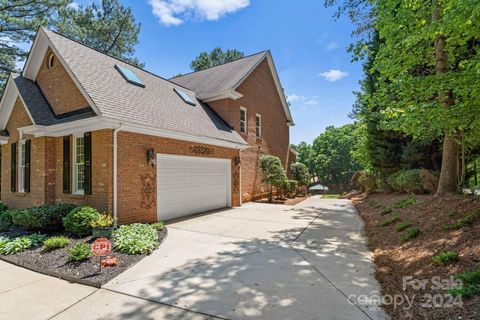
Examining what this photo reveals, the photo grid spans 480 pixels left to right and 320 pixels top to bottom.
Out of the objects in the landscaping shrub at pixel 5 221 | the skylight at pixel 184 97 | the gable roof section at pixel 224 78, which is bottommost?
the landscaping shrub at pixel 5 221

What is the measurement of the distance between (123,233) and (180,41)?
14.3 metres

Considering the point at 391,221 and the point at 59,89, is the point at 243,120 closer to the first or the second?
the point at 59,89

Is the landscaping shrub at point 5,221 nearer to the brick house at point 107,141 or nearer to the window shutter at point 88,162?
the brick house at point 107,141

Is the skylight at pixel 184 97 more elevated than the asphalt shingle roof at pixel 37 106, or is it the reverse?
the skylight at pixel 184 97

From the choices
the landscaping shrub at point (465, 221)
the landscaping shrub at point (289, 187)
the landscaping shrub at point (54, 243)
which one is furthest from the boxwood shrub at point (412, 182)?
the landscaping shrub at point (54, 243)

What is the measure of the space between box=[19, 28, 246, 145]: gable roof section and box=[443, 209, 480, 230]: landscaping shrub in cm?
793

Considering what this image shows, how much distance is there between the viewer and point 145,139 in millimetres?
8109

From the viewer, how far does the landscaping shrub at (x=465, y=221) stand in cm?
495

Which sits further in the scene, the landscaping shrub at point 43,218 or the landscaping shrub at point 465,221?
the landscaping shrub at point 43,218

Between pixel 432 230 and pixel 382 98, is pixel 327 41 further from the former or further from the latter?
pixel 432 230

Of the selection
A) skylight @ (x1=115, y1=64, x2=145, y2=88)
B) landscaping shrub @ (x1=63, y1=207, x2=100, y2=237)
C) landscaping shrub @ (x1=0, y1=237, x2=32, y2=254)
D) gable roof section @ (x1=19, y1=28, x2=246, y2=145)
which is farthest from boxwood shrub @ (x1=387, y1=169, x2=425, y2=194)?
landscaping shrub @ (x1=0, y1=237, x2=32, y2=254)

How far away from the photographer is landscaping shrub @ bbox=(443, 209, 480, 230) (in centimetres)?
495

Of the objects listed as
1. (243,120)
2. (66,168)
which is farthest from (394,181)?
(66,168)

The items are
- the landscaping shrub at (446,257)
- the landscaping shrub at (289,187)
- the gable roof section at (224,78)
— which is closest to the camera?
the landscaping shrub at (446,257)
